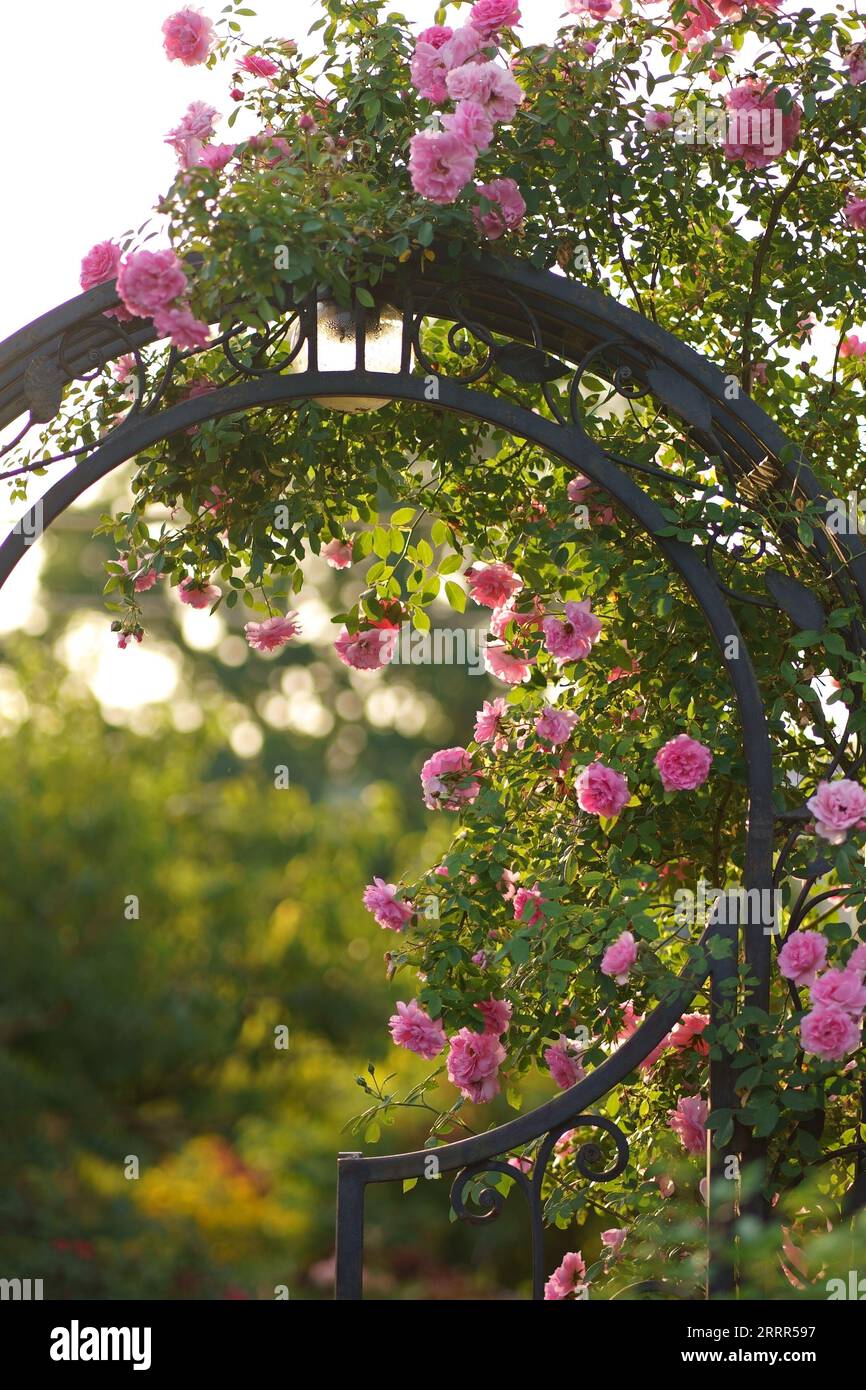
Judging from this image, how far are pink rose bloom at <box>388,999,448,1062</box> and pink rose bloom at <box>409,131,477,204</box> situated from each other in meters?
1.41

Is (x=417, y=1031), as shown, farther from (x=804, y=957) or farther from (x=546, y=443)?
(x=546, y=443)

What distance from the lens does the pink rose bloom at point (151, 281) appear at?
2.12 metres

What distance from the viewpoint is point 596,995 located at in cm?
249

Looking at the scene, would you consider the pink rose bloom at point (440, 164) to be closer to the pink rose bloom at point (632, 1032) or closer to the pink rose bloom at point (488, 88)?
the pink rose bloom at point (488, 88)

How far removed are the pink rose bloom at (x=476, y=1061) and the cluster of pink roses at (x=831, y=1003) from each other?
650 mm

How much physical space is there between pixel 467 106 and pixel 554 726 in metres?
1.10

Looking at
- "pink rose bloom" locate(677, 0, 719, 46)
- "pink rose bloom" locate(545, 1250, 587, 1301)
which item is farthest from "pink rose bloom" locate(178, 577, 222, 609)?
"pink rose bloom" locate(545, 1250, 587, 1301)

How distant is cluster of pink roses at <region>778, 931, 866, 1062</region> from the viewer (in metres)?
2.10

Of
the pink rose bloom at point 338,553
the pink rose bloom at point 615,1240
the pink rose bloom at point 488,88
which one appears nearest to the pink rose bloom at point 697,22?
the pink rose bloom at point 488,88

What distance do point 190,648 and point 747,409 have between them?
756 inches

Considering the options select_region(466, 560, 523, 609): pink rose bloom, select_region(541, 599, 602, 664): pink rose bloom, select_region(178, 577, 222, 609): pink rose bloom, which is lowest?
select_region(541, 599, 602, 664): pink rose bloom

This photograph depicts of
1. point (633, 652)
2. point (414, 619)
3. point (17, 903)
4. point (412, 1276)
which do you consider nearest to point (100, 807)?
point (17, 903)

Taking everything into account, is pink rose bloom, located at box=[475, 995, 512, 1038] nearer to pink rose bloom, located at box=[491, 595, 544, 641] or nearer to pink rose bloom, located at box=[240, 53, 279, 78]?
pink rose bloom, located at box=[491, 595, 544, 641]

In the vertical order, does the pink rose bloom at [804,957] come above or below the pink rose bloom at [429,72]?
below
